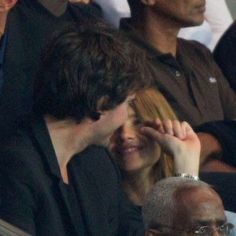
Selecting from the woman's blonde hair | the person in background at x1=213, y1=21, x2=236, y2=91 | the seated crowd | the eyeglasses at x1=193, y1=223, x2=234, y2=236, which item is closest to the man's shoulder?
the person in background at x1=213, y1=21, x2=236, y2=91

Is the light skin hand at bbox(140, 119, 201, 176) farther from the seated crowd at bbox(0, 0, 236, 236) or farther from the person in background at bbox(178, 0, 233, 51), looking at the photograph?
the person in background at bbox(178, 0, 233, 51)

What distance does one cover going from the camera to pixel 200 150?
605 centimetres

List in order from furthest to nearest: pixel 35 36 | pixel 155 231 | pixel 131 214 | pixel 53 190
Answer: pixel 35 36
pixel 131 214
pixel 53 190
pixel 155 231

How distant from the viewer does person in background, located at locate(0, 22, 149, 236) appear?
16.3 ft

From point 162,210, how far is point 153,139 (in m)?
1.07

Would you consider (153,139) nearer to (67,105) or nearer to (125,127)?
(125,127)

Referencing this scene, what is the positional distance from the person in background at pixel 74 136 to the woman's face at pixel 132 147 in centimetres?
32

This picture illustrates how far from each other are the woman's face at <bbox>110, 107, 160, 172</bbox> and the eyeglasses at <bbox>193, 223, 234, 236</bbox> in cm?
108

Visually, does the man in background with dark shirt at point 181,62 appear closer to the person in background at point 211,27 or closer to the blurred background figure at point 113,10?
the blurred background figure at point 113,10

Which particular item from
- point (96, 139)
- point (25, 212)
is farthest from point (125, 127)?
point (25, 212)

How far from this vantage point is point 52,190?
5027 mm

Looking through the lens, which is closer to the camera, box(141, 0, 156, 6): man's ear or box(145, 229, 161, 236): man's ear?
box(145, 229, 161, 236): man's ear

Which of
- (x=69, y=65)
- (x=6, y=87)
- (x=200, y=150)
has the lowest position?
(x=200, y=150)

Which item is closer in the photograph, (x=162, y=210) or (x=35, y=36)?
(x=162, y=210)
